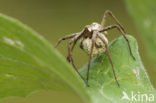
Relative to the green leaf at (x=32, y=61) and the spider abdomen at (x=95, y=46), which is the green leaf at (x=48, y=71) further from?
the spider abdomen at (x=95, y=46)

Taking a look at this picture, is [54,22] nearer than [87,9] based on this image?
Yes

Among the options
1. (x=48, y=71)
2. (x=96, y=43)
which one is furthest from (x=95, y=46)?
(x=48, y=71)

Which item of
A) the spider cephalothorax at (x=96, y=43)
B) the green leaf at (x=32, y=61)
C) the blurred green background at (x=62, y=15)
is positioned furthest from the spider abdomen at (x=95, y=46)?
the blurred green background at (x=62, y=15)

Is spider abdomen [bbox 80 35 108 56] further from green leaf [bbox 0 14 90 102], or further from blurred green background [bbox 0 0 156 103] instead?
blurred green background [bbox 0 0 156 103]

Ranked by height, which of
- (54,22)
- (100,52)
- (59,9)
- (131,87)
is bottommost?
(131,87)

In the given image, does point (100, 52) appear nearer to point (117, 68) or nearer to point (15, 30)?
A: point (117, 68)

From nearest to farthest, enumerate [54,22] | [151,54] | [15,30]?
[15,30]
[151,54]
[54,22]

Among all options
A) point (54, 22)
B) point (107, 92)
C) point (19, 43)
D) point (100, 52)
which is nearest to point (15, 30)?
point (19, 43)
